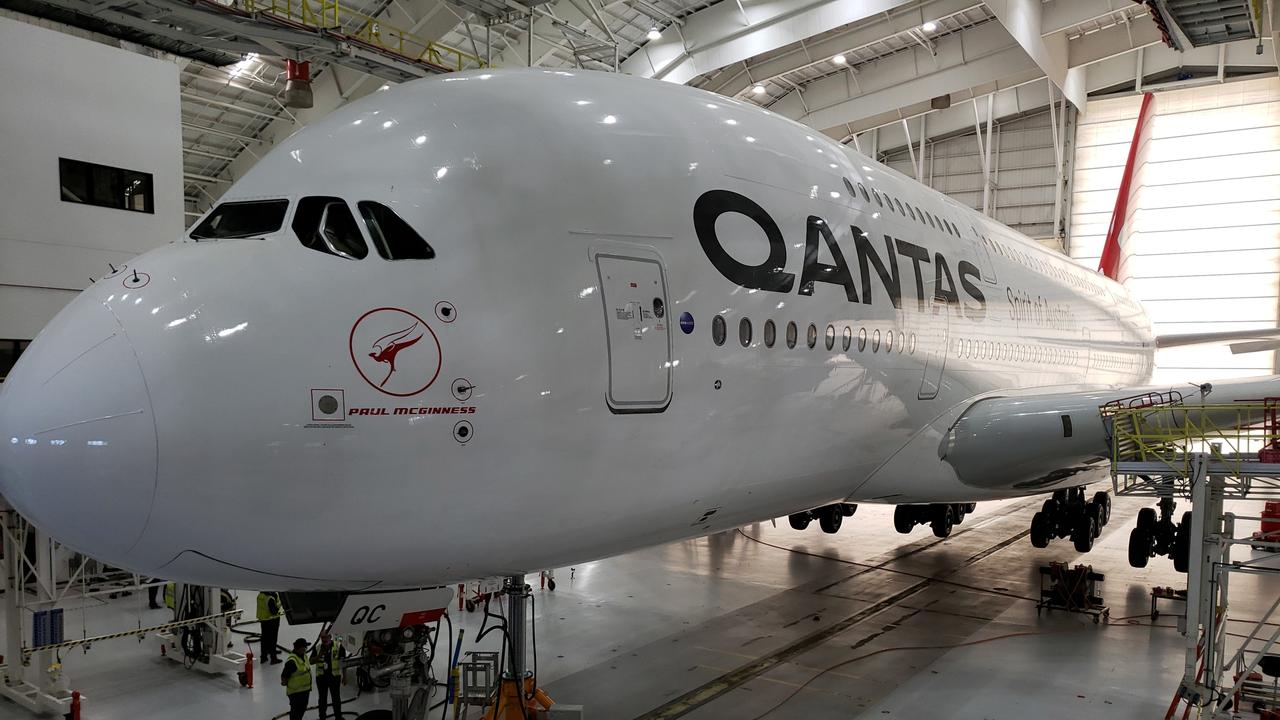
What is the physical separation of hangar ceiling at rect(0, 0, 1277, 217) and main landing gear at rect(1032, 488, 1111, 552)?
854 centimetres

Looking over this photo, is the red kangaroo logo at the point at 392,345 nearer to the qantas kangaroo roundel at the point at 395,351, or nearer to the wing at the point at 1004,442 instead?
the qantas kangaroo roundel at the point at 395,351

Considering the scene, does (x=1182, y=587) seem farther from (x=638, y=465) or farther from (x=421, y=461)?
(x=421, y=461)

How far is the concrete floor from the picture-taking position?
10.1 metres

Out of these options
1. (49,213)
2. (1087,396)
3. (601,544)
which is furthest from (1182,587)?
(49,213)

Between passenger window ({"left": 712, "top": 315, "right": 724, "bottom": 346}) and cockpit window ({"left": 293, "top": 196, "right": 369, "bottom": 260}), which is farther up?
cockpit window ({"left": 293, "top": 196, "right": 369, "bottom": 260})

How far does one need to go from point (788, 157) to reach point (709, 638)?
24.3ft

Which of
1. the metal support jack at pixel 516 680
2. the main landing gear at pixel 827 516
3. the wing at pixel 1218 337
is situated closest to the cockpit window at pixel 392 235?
the metal support jack at pixel 516 680

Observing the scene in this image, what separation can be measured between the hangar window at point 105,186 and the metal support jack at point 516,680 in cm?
1035

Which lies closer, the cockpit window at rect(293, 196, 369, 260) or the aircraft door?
the cockpit window at rect(293, 196, 369, 260)

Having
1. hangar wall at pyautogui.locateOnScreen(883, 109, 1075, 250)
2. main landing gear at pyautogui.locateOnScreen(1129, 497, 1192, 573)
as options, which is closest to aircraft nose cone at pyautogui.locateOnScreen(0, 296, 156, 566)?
main landing gear at pyautogui.locateOnScreen(1129, 497, 1192, 573)

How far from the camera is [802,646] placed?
12102 millimetres

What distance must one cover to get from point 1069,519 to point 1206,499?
294 inches

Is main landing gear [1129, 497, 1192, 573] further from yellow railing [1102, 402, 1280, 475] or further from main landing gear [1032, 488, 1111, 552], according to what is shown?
yellow railing [1102, 402, 1280, 475]

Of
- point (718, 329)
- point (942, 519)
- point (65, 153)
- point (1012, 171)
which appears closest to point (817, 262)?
point (718, 329)
